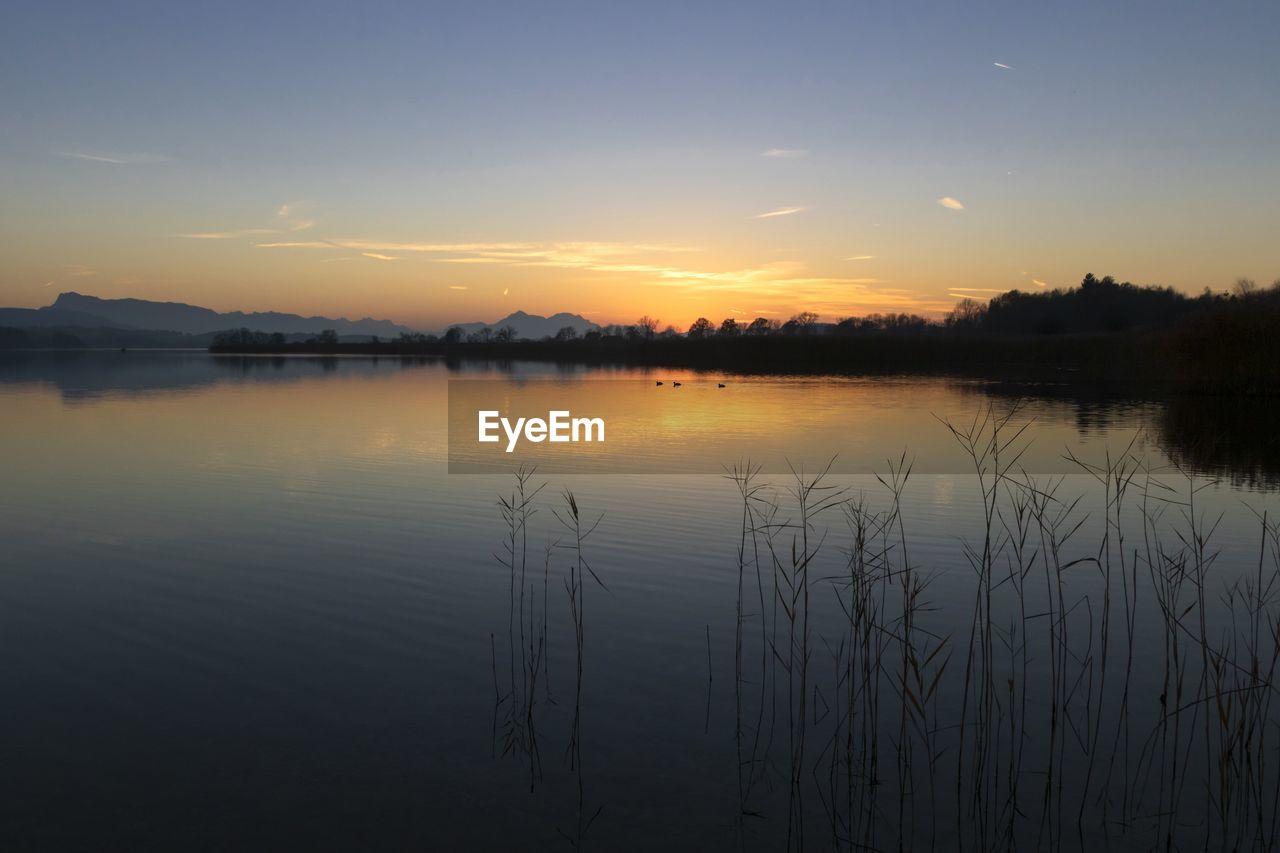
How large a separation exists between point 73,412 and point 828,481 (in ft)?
62.1

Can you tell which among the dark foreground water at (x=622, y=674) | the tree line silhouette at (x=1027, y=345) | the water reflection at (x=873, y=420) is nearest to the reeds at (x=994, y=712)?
the dark foreground water at (x=622, y=674)

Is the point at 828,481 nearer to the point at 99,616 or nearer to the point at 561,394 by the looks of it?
the point at 99,616

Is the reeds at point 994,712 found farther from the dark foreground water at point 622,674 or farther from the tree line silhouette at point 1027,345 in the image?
the tree line silhouette at point 1027,345

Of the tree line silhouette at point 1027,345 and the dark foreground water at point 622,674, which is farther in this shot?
the tree line silhouette at point 1027,345

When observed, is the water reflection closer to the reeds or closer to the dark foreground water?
the dark foreground water

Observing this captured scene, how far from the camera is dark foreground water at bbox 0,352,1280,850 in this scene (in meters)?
3.93

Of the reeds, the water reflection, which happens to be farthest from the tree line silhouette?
the reeds

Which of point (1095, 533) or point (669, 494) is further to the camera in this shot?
point (669, 494)

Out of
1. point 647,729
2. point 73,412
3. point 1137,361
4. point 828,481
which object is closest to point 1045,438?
point 828,481

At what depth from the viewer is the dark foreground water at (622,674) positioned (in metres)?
3.93

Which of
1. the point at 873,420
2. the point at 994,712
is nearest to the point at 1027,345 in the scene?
the point at 873,420

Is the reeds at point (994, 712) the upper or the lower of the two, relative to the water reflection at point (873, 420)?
lower

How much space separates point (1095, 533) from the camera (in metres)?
9.33

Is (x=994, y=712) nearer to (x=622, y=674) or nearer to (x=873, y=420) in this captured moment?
(x=622, y=674)
